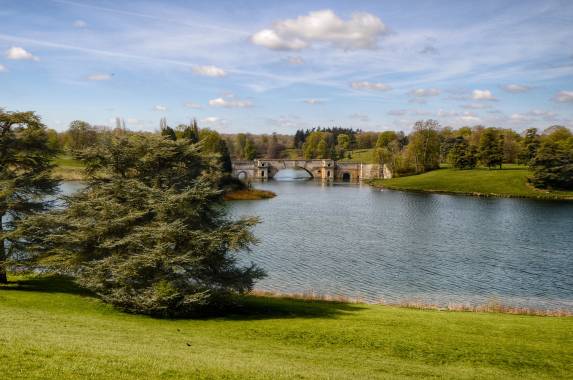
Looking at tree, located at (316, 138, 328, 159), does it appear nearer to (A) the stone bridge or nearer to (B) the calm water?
(A) the stone bridge

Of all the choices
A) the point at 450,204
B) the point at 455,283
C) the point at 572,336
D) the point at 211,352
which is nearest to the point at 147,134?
the point at 211,352

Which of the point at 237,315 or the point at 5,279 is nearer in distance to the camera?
the point at 237,315

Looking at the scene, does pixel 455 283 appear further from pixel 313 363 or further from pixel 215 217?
pixel 313 363

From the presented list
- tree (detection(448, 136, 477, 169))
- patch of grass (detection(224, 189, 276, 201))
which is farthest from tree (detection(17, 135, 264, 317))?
tree (detection(448, 136, 477, 169))

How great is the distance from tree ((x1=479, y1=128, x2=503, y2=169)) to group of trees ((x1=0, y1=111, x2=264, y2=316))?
115 m

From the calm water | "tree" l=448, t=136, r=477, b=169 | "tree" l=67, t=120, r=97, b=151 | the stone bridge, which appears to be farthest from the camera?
the stone bridge

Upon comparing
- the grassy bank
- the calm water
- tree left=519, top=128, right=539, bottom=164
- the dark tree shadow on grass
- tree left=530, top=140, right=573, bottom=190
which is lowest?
the calm water

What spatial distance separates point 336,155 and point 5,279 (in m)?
169

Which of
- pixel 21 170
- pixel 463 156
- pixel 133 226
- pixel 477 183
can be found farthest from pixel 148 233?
pixel 463 156

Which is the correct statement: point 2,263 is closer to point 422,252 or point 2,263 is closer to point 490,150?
point 422,252

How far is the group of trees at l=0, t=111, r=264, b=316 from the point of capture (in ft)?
72.9

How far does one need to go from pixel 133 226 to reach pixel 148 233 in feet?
5.33

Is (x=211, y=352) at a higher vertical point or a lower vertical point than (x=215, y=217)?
lower

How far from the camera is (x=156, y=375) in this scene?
12.3 metres
